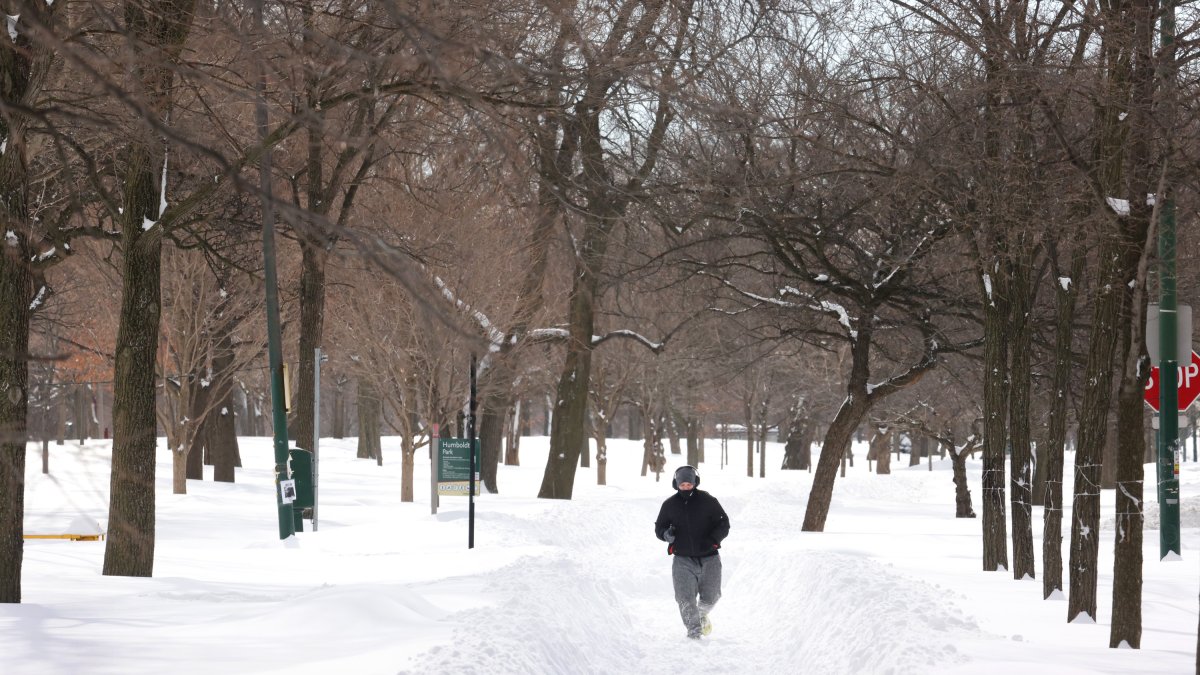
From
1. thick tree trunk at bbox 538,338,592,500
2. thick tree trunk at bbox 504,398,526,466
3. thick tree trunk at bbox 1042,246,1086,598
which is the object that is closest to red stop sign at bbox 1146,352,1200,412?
thick tree trunk at bbox 1042,246,1086,598

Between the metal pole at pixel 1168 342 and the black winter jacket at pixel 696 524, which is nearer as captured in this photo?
the metal pole at pixel 1168 342

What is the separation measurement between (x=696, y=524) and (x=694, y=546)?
0.22m

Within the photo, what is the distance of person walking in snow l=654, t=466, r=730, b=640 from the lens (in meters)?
12.5

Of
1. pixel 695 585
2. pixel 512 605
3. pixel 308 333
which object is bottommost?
pixel 695 585

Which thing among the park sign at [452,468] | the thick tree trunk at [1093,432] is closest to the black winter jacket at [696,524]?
the thick tree trunk at [1093,432]

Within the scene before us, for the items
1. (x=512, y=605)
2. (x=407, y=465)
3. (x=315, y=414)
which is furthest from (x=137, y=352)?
(x=407, y=465)

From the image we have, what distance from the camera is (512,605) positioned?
10.6 meters

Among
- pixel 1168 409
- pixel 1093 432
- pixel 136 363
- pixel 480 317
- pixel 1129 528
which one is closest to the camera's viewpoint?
pixel 1129 528

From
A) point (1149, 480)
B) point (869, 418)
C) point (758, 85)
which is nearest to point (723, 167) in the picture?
point (758, 85)

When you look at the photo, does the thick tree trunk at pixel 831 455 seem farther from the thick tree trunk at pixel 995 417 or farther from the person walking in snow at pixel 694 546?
the person walking in snow at pixel 694 546

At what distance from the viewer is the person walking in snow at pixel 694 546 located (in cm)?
1253

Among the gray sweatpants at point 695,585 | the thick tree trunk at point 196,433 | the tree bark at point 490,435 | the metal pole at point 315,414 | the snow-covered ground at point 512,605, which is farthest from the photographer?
the tree bark at point 490,435

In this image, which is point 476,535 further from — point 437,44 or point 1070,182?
point 437,44

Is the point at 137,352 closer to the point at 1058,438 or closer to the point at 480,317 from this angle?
the point at 1058,438
